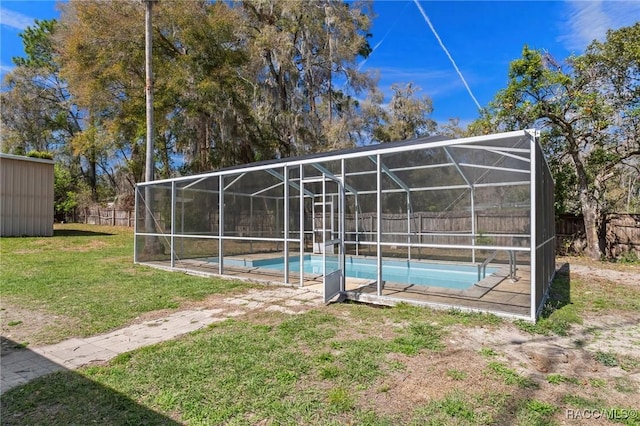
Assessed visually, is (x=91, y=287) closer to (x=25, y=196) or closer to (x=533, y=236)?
(x=533, y=236)

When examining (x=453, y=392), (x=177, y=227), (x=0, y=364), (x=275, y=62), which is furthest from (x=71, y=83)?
(x=453, y=392)

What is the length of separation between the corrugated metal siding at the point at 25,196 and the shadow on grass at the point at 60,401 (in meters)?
13.1

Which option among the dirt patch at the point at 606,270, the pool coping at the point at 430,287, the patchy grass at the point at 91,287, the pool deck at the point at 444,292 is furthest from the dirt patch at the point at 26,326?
the dirt patch at the point at 606,270

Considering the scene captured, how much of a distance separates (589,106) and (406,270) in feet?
19.1

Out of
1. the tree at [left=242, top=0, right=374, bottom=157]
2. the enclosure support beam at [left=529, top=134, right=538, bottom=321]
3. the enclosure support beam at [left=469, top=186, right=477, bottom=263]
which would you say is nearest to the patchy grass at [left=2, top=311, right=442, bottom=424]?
the enclosure support beam at [left=529, top=134, right=538, bottom=321]

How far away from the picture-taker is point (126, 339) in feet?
12.4

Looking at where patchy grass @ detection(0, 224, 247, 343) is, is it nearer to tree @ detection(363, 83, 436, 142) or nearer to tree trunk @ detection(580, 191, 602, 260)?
tree trunk @ detection(580, 191, 602, 260)

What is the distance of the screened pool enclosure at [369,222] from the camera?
19.6 ft

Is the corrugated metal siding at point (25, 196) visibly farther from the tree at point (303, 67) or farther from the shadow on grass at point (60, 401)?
the shadow on grass at point (60, 401)

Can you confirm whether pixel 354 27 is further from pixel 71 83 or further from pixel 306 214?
pixel 71 83

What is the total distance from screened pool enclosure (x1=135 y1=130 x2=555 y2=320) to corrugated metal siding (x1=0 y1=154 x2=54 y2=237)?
7.58m

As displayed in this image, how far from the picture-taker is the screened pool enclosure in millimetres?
5984

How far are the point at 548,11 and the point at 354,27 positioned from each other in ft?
28.6

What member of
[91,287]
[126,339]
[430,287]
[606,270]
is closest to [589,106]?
[606,270]
